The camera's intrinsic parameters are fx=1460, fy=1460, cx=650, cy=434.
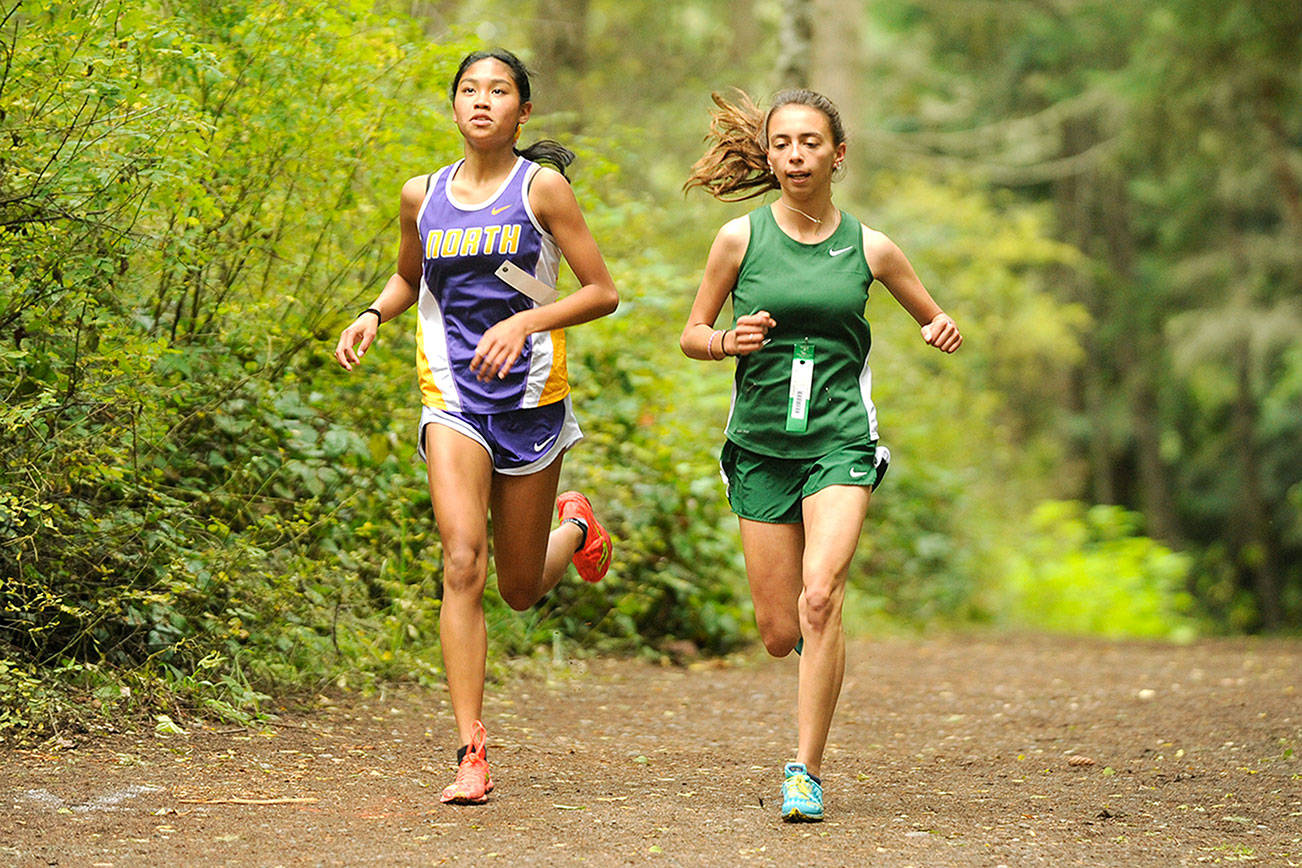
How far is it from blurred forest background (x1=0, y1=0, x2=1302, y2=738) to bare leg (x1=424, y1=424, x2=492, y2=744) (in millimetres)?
1231

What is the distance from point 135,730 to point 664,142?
1217cm

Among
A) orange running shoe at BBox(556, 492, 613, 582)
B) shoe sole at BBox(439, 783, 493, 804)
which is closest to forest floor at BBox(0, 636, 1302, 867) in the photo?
shoe sole at BBox(439, 783, 493, 804)

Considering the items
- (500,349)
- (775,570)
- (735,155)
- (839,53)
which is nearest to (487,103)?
(500,349)

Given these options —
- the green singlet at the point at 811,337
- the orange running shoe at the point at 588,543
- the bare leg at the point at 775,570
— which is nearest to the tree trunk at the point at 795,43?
the orange running shoe at the point at 588,543

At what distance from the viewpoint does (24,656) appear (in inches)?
213

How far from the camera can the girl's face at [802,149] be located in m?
4.83

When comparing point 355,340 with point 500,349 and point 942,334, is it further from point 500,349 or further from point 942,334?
point 942,334

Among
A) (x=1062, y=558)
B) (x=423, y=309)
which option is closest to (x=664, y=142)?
(x=1062, y=558)

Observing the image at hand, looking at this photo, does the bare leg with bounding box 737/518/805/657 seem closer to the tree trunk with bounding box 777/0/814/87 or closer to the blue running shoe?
the blue running shoe

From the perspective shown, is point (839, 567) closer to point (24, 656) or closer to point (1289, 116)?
point (24, 656)

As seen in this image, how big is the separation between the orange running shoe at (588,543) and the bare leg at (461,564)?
3.84 feet

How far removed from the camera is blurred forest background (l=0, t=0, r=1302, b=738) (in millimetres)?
5176

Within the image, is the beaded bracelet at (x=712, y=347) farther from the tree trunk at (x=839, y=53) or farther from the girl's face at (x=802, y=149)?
the tree trunk at (x=839, y=53)

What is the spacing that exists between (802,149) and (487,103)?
1050mm
